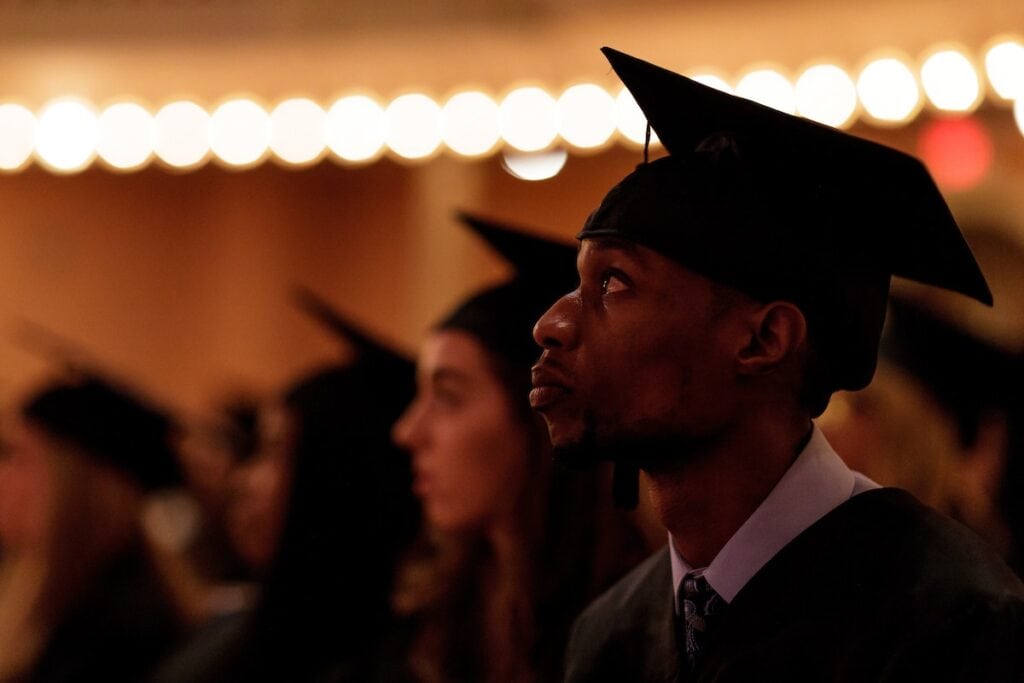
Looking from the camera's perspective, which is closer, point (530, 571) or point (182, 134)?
point (530, 571)

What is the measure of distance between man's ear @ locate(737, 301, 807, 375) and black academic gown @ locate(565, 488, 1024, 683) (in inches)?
7.3

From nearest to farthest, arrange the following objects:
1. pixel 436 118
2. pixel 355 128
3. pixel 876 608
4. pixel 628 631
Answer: pixel 876 608
pixel 628 631
pixel 436 118
pixel 355 128

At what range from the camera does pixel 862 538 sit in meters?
1.51

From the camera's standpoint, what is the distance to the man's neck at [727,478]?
5.13 ft

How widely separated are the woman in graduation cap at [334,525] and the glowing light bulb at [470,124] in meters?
4.24

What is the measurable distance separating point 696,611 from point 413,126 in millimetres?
6793

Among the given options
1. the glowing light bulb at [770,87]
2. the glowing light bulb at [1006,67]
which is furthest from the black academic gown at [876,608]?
the glowing light bulb at [770,87]

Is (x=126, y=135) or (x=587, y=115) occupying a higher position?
(x=587, y=115)

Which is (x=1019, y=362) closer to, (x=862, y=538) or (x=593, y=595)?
(x=593, y=595)

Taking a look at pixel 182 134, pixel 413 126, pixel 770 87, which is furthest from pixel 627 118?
pixel 182 134

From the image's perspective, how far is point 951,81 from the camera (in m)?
6.71

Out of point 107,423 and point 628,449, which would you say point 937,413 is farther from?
point 628,449

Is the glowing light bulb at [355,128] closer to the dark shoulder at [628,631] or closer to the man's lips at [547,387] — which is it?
the dark shoulder at [628,631]

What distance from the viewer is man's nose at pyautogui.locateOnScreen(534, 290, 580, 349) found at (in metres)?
1.58
